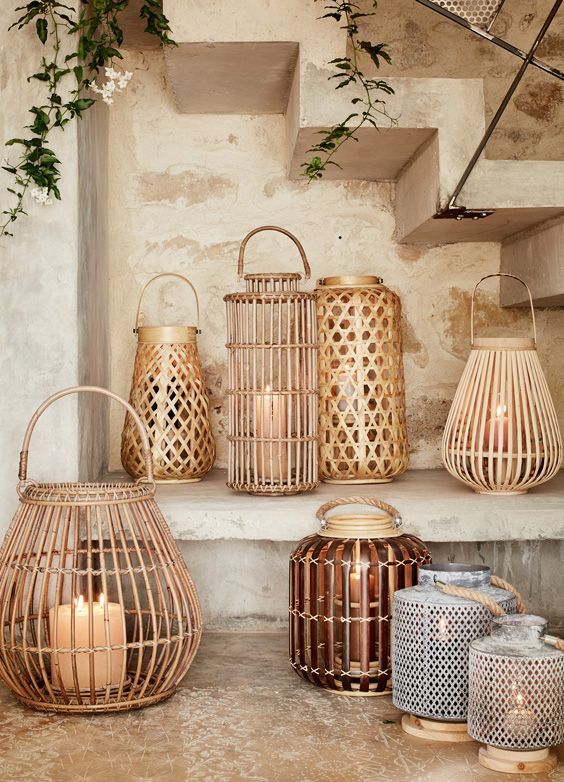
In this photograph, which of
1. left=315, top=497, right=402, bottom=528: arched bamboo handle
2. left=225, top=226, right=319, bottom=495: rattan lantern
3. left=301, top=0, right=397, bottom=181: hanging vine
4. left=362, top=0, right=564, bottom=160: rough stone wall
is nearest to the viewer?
left=315, top=497, right=402, bottom=528: arched bamboo handle

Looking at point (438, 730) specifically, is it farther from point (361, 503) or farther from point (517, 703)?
point (361, 503)

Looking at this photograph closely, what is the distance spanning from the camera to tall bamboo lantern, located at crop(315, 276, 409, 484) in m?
2.88

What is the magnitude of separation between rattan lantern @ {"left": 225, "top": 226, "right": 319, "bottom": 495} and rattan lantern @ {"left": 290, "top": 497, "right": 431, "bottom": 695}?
15.2 inches

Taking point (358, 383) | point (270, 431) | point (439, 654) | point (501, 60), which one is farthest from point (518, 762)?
point (501, 60)

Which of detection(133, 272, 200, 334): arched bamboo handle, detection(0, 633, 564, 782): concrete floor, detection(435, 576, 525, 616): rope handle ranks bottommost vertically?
detection(0, 633, 564, 782): concrete floor

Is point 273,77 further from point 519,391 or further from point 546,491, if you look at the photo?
point 546,491

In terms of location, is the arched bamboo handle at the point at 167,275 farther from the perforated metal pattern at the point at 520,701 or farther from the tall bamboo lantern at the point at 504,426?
the perforated metal pattern at the point at 520,701

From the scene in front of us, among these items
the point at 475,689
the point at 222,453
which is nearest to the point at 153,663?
the point at 475,689

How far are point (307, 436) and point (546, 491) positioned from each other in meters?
0.74

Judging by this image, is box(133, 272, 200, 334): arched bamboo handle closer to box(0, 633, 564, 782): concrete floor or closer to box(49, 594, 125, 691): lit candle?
box(49, 594, 125, 691): lit candle

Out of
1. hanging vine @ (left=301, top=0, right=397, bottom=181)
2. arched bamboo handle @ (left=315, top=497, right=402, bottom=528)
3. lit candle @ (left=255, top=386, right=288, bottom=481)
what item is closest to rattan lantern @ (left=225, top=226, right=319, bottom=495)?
lit candle @ (left=255, top=386, right=288, bottom=481)

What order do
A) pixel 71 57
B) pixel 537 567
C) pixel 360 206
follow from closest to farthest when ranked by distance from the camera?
pixel 71 57 < pixel 537 567 < pixel 360 206

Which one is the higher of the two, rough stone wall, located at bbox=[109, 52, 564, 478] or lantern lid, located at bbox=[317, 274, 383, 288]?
rough stone wall, located at bbox=[109, 52, 564, 478]

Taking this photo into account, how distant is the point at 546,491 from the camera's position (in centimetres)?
282
